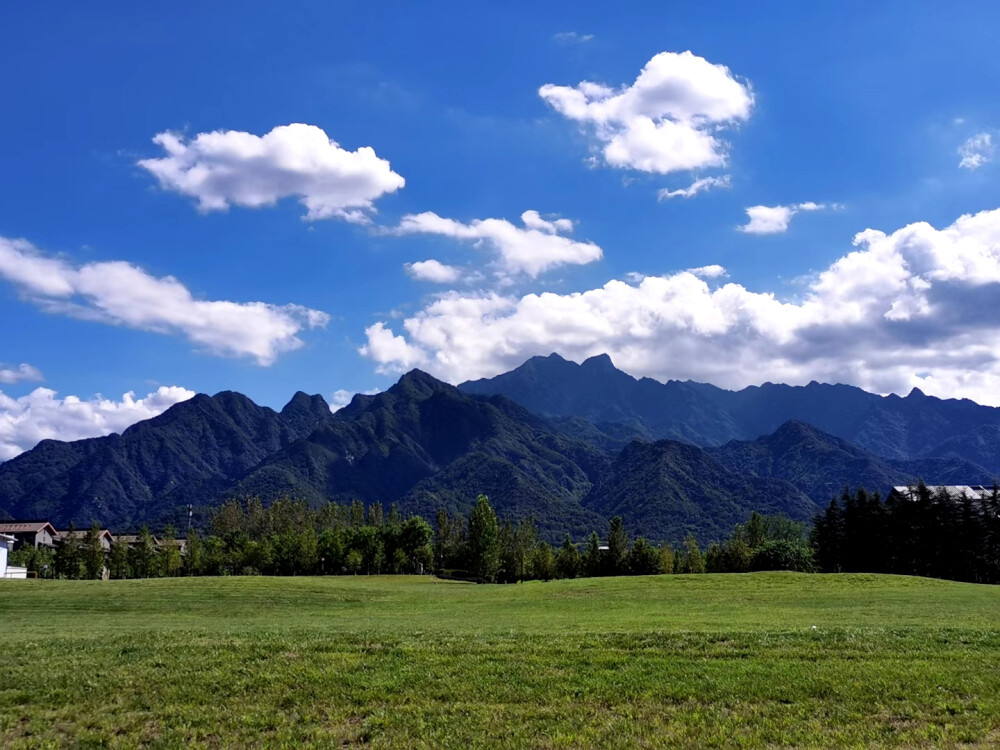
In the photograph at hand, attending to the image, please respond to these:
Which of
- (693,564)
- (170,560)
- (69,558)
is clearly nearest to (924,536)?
(693,564)

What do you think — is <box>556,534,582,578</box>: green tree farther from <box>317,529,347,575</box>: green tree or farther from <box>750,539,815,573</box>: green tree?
<box>317,529,347,575</box>: green tree

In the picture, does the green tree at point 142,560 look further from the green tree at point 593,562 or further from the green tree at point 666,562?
the green tree at point 666,562

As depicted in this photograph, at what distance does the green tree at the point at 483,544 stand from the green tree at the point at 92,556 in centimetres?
5743

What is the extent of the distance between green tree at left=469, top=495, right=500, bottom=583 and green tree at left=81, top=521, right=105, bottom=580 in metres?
57.4

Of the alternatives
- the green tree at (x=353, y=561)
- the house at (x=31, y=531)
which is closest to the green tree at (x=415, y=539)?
the green tree at (x=353, y=561)

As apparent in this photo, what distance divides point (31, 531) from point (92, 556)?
83.6 m

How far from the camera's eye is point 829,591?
50.3 meters

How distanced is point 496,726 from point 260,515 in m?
156

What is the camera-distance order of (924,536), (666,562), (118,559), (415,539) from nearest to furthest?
(924,536), (118,559), (666,562), (415,539)

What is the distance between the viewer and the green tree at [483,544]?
381 feet

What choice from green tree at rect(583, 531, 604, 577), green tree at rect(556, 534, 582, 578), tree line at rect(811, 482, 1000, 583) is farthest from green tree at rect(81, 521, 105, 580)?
tree line at rect(811, 482, 1000, 583)

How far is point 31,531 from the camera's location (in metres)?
165

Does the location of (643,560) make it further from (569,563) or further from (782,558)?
(782,558)

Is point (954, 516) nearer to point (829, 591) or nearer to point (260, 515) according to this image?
point (829, 591)
